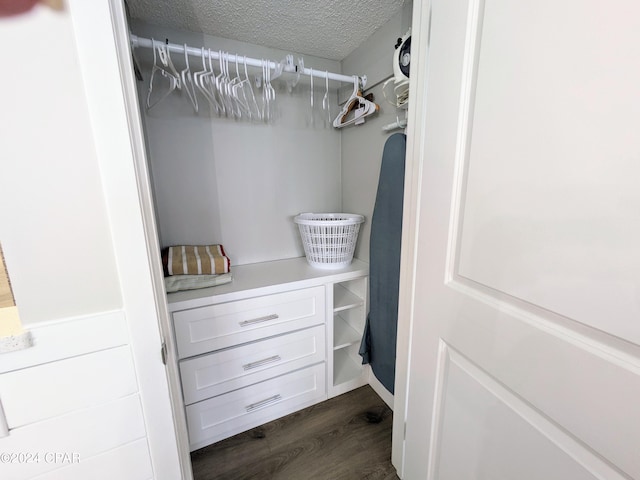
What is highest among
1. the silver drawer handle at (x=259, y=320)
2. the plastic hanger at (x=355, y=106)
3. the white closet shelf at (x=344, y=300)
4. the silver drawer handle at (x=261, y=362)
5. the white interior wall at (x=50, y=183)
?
the plastic hanger at (x=355, y=106)

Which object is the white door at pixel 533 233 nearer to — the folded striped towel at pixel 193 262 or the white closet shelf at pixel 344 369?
the white closet shelf at pixel 344 369

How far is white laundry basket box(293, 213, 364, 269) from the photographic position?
1.31 metres

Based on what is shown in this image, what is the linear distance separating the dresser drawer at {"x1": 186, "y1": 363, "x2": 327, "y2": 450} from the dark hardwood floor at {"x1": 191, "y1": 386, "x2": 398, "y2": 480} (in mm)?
48

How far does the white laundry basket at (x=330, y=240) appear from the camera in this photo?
4.30 feet

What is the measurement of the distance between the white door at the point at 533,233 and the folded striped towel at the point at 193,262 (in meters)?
0.90

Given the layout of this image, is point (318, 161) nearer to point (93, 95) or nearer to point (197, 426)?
point (93, 95)

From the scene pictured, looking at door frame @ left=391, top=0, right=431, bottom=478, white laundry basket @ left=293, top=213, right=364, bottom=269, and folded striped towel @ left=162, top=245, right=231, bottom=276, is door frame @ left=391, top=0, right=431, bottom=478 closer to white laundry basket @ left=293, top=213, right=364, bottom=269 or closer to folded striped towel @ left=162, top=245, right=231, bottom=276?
white laundry basket @ left=293, top=213, right=364, bottom=269

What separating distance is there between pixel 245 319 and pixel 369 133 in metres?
1.15

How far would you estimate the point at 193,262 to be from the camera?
1180mm

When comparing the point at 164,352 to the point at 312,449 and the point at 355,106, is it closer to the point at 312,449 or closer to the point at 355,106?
the point at 312,449

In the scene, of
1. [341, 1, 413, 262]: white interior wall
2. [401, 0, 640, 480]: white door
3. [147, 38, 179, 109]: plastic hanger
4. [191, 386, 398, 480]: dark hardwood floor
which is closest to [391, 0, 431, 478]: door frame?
[401, 0, 640, 480]: white door

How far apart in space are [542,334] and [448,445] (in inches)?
20.8

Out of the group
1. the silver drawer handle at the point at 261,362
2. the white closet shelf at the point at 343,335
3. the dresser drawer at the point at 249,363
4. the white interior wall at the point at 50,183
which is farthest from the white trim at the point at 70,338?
the white closet shelf at the point at 343,335

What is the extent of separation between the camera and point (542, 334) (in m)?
0.54
